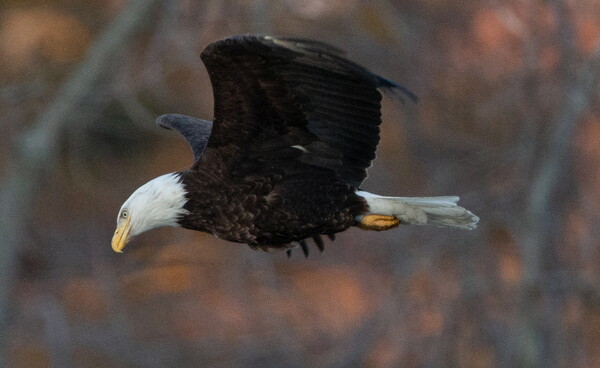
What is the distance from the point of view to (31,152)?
12.1 m

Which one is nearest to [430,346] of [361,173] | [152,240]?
[152,240]

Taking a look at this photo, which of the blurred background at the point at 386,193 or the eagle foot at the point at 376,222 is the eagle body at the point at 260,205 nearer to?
the eagle foot at the point at 376,222

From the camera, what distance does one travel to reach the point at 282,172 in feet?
20.2

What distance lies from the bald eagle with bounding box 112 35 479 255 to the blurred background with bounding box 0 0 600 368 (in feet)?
14.9

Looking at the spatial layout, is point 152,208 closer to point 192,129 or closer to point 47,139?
point 192,129

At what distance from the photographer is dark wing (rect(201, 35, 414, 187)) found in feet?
18.4

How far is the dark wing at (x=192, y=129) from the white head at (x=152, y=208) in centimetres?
42

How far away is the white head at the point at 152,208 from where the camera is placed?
6145mm

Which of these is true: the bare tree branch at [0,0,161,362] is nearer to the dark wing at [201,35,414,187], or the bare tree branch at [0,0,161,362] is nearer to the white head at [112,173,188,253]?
the white head at [112,173,188,253]

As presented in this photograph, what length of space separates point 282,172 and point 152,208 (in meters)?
0.58

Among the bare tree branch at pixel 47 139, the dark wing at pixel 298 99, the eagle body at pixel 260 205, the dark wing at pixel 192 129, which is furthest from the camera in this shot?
the bare tree branch at pixel 47 139

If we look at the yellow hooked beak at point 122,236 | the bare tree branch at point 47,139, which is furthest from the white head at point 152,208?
the bare tree branch at point 47,139

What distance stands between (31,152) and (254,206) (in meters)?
6.37

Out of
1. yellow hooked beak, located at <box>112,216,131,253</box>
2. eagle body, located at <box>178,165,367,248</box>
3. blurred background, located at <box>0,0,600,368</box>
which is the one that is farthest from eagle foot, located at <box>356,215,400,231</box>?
blurred background, located at <box>0,0,600,368</box>
